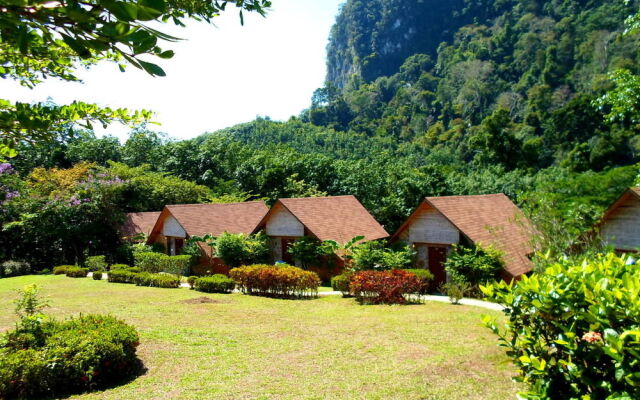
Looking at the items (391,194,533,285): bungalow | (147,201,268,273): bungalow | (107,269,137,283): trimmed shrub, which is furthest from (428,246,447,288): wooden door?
(107,269,137,283): trimmed shrub

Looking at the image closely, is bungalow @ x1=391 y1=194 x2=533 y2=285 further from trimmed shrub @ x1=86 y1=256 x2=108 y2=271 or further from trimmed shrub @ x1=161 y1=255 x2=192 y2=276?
trimmed shrub @ x1=86 y1=256 x2=108 y2=271

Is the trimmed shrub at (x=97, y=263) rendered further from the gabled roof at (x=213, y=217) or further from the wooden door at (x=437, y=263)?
the wooden door at (x=437, y=263)

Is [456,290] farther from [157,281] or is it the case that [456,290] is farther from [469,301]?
[157,281]

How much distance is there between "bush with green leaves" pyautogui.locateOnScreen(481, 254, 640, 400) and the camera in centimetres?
337

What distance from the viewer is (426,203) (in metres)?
22.5

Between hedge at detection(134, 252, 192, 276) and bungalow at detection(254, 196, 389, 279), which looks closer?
bungalow at detection(254, 196, 389, 279)

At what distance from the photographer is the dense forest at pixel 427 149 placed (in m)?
30.8

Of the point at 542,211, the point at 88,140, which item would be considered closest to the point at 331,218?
the point at 542,211

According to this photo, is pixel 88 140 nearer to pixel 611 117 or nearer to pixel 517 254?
pixel 517 254

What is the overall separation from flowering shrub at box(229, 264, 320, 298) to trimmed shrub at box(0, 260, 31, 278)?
63.2ft

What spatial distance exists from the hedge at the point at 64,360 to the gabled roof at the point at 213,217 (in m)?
18.7

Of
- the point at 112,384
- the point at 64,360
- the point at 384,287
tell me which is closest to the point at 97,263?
the point at 384,287

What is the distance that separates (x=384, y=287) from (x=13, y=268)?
87.6 ft

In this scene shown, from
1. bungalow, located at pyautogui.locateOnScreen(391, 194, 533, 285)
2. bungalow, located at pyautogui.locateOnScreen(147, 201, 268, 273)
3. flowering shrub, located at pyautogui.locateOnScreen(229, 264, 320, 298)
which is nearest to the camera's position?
flowering shrub, located at pyautogui.locateOnScreen(229, 264, 320, 298)
